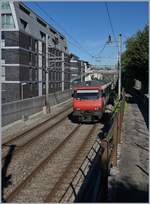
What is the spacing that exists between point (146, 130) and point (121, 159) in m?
8.74

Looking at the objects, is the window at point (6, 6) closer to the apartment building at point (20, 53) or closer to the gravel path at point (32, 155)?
the apartment building at point (20, 53)

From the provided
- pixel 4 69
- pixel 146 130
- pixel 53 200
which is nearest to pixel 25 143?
pixel 146 130

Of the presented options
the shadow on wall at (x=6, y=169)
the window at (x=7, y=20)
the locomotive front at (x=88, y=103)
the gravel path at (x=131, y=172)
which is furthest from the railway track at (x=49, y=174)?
the window at (x=7, y=20)

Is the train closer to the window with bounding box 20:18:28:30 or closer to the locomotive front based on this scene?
the locomotive front

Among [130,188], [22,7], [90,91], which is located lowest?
[130,188]

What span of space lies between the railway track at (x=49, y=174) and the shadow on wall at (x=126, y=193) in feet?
7.60

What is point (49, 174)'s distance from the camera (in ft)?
43.2

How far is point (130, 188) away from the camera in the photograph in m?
9.36

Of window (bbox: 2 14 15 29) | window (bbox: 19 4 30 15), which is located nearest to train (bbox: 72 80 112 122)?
window (bbox: 2 14 15 29)

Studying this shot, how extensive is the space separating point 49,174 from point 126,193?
4.81 metres

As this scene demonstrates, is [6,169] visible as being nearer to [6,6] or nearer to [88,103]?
[88,103]

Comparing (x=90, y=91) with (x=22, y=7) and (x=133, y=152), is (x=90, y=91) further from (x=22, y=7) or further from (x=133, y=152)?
(x=22, y=7)

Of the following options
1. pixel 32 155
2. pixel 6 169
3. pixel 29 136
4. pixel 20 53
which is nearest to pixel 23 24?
pixel 20 53

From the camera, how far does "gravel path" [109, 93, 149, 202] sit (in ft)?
29.0
